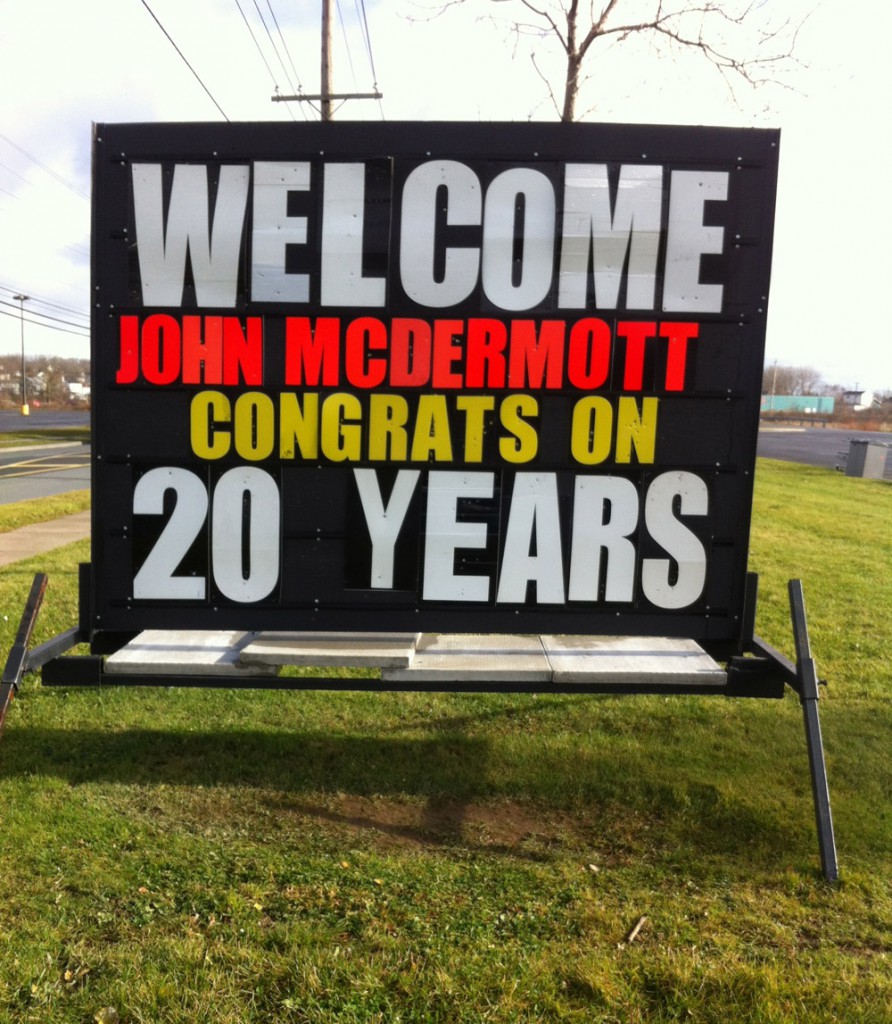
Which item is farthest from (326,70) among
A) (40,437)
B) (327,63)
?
(40,437)

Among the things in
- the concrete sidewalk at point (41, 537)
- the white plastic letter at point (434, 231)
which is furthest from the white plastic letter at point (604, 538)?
the concrete sidewalk at point (41, 537)

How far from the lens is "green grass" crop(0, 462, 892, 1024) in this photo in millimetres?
2553

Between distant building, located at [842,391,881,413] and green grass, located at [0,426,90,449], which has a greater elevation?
distant building, located at [842,391,881,413]

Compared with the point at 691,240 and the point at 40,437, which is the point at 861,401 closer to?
the point at 40,437

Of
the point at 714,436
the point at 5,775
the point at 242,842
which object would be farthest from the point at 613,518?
the point at 5,775

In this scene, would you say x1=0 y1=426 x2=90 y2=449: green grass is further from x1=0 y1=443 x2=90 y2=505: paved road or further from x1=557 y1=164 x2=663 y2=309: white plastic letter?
x1=557 y1=164 x2=663 y2=309: white plastic letter

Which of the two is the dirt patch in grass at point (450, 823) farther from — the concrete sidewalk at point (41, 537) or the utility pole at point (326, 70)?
the utility pole at point (326, 70)

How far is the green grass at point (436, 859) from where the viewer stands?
8.38ft

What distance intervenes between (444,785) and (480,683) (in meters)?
0.84

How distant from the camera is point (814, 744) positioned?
337 centimetres

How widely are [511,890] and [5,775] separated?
8.40 feet

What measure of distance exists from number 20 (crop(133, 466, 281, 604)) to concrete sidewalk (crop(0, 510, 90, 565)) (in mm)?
6257

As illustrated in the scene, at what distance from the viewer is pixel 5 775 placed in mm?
→ 3934

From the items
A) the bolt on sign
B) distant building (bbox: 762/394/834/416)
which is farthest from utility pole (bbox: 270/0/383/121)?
distant building (bbox: 762/394/834/416)
